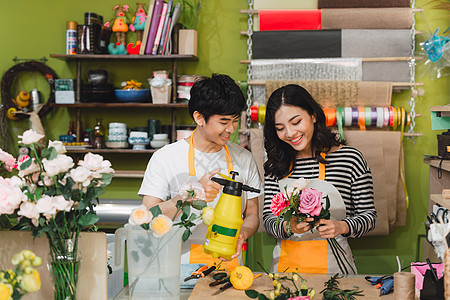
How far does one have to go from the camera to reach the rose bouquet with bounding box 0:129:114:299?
1.23m

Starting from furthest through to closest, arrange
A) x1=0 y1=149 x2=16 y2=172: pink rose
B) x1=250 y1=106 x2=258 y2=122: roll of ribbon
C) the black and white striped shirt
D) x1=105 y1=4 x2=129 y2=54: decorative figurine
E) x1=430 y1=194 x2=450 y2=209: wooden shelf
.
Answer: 1. x1=105 y1=4 x2=129 y2=54: decorative figurine
2. x1=250 y1=106 x2=258 y2=122: roll of ribbon
3. the black and white striped shirt
4. x1=430 y1=194 x2=450 y2=209: wooden shelf
5. x1=0 y1=149 x2=16 y2=172: pink rose

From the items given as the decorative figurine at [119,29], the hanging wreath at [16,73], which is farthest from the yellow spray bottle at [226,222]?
the hanging wreath at [16,73]

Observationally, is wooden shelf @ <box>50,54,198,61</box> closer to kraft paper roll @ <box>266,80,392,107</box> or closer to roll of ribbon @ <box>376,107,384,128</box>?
kraft paper roll @ <box>266,80,392,107</box>

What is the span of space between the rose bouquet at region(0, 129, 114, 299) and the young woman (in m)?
0.97

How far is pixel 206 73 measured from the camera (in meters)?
3.56

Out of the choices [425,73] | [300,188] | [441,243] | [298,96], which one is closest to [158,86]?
[298,96]

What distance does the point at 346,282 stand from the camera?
1.62 m

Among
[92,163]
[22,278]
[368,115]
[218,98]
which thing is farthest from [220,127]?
[368,115]

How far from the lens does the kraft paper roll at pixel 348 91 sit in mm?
3191

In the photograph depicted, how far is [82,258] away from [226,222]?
0.42m

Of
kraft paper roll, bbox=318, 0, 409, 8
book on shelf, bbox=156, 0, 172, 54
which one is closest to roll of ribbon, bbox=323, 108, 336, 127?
kraft paper roll, bbox=318, 0, 409, 8

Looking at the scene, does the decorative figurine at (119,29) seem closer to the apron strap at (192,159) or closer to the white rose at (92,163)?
the apron strap at (192,159)

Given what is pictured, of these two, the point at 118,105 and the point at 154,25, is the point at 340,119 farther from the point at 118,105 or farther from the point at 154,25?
the point at 118,105

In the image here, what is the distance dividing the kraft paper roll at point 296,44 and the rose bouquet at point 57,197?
2.17 m
